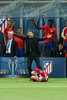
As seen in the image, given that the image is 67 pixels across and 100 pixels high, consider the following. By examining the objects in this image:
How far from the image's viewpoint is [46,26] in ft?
53.6

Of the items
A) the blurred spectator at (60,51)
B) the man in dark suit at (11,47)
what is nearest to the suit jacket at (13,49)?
the man in dark suit at (11,47)

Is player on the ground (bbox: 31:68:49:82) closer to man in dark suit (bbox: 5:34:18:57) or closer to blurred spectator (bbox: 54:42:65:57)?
man in dark suit (bbox: 5:34:18:57)

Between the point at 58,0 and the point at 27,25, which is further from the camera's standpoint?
the point at 27,25

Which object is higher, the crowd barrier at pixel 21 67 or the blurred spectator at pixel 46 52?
the blurred spectator at pixel 46 52

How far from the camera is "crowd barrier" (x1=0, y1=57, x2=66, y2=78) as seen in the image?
16297 mm

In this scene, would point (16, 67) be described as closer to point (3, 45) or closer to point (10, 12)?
point (3, 45)

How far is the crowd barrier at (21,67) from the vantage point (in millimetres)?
16297

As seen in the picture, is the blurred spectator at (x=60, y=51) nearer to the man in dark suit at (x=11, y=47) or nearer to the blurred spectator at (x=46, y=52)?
the blurred spectator at (x=46, y=52)
